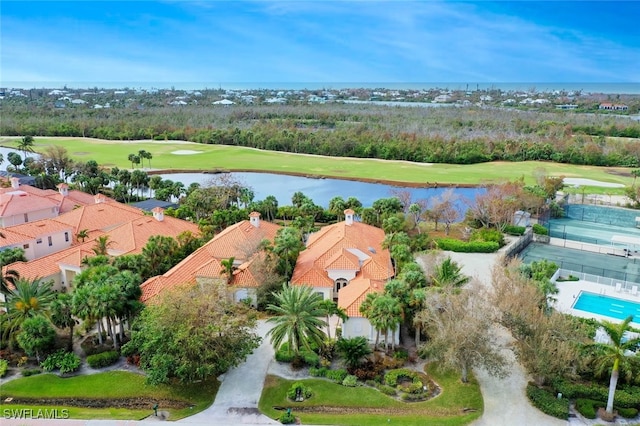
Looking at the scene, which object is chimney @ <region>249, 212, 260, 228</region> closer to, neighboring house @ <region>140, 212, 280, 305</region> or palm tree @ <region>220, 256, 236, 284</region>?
neighboring house @ <region>140, 212, 280, 305</region>

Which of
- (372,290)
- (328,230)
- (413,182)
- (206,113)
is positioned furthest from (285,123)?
(372,290)

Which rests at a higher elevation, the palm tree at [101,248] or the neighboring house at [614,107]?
the neighboring house at [614,107]

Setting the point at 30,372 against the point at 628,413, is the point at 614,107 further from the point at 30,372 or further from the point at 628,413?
the point at 30,372

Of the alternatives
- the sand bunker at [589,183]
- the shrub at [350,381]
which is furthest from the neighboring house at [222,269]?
the sand bunker at [589,183]

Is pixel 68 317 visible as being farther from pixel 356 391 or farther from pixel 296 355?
pixel 356 391

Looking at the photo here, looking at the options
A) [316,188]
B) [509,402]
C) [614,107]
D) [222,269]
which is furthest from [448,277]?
[614,107]

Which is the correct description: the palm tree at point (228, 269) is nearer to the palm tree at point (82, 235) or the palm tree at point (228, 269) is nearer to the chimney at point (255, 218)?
the chimney at point (255, 218)

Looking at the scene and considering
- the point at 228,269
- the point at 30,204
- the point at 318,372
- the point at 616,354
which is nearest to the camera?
the point at 616,354
